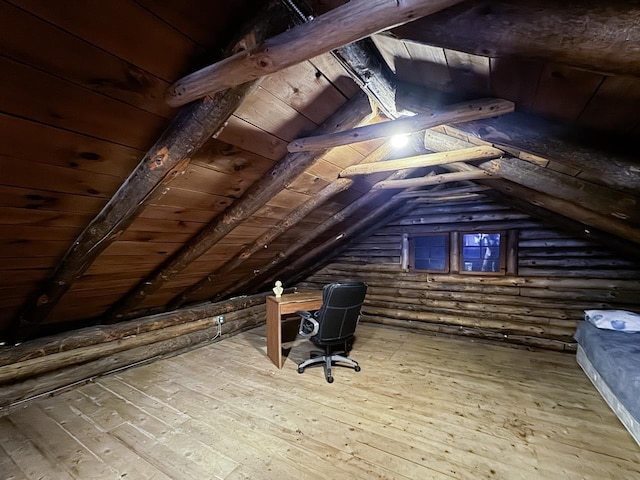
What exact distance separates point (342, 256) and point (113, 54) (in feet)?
15.7

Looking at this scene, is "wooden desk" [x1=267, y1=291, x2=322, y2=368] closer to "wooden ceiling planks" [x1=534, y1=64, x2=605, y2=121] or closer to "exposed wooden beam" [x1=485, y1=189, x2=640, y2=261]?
"exposed wooden beam" [x1=485, y1=189, x2=640, y2=261]

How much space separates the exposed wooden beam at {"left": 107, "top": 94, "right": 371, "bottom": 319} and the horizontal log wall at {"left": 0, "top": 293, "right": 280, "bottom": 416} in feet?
1.94

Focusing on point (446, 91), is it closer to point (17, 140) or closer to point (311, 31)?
point (311, 31)

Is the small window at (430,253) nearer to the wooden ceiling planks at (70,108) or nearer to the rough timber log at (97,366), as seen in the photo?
the rough timber log at (97,366)

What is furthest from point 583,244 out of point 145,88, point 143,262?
point 143,262

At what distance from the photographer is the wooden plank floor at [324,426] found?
1.83 m

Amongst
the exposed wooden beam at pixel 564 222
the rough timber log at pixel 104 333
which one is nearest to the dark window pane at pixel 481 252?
the exposed wooden beam at pixel 564 222

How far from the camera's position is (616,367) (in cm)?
228

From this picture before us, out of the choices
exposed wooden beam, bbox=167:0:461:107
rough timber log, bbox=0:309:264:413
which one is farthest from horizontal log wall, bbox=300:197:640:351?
exposed wooden beam, bbox=167:0:461:107

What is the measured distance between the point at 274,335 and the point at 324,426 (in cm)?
133

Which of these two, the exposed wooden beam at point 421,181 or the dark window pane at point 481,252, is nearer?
the exposed wooden beam at point 421,181

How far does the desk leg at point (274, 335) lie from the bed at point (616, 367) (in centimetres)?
306

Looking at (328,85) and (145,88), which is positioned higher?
(328,85)

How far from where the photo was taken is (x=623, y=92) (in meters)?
0.87
